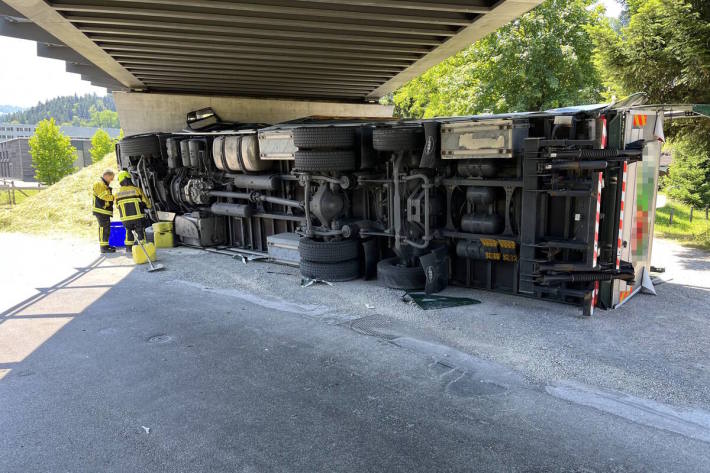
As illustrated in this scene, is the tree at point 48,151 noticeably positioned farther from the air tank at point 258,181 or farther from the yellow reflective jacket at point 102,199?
the air tank at point 258,181

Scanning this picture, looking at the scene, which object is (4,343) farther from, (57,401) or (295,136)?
(295,136)

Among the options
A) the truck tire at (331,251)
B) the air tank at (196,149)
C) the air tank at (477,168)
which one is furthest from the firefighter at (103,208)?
the air tank at (477,168)

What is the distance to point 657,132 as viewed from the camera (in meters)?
7.24

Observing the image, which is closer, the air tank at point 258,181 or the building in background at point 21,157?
the air tank at point 258,181

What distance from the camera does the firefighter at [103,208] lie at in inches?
461

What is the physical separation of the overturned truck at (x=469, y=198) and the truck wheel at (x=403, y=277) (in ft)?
0.07

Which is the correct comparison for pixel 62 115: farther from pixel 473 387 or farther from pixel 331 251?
pixel 473 387

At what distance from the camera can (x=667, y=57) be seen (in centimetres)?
1067

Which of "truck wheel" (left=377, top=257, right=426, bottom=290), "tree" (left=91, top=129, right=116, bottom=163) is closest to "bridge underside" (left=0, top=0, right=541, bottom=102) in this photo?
"truck wheel" (left=377, top=257, right=426, bottom=290)

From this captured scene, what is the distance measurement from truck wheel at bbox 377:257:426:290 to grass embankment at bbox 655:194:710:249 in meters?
7.17

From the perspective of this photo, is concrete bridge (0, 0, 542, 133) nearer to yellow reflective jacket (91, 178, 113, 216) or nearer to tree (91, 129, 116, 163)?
yellow reflective jacket (91, 178, 113, 216)

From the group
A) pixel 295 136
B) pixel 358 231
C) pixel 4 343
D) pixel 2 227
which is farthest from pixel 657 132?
pixel 2 227

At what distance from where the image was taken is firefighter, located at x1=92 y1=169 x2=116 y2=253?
38.4 ft

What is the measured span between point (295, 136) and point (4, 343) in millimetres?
5012
